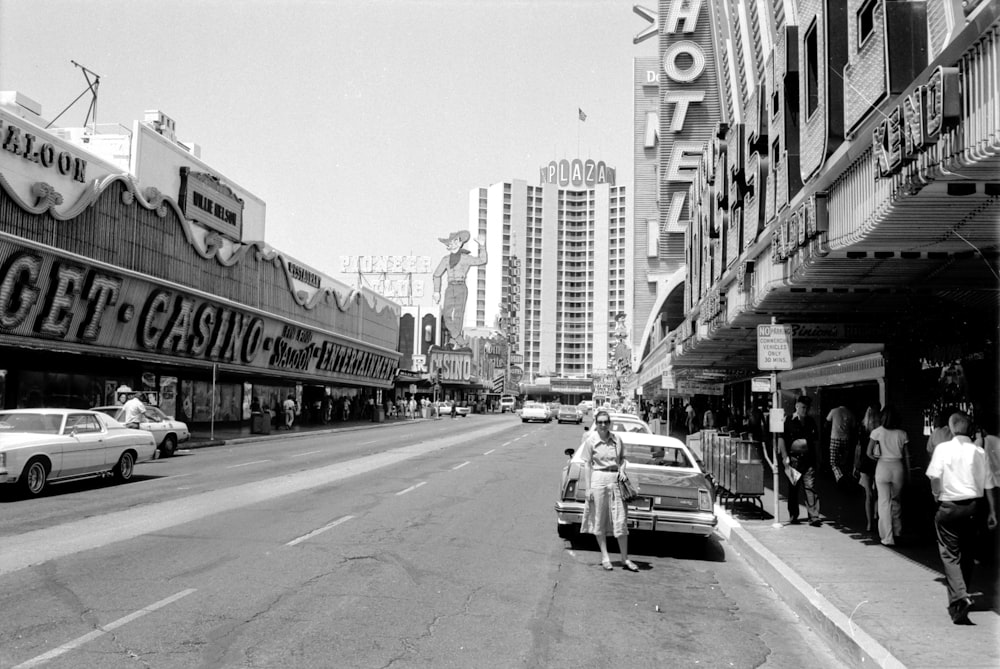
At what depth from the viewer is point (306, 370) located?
47562 millimetres

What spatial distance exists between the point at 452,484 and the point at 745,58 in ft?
134

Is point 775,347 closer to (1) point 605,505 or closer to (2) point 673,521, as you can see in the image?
(2) point 673,521

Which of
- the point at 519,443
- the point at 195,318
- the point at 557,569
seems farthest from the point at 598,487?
the point at 195,318

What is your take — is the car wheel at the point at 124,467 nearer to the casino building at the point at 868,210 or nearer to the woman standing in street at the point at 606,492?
the woman standing in street at the point at 606,492

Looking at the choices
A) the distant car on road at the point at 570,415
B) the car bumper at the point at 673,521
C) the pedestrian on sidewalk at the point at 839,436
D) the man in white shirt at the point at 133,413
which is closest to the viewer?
the car bumper at the point at 673,521

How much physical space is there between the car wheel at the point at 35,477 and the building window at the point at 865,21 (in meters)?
13.6

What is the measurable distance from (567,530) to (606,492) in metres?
2.26

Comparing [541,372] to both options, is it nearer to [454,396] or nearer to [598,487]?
[454,396]

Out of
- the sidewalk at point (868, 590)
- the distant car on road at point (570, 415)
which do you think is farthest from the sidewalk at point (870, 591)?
the distant car on road at point (570, 415)

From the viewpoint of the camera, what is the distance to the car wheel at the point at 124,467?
53.0 feet

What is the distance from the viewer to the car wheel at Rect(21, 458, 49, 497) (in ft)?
44.1

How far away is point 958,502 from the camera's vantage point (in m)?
6.95

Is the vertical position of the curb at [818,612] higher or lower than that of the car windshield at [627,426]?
lower

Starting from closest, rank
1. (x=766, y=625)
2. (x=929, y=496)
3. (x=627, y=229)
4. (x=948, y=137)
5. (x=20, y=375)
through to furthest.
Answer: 1. (x=948, y=137)
2. (x=766, y=625)
3. (x=929, y=496)
4. (x=20, y=375)
5. (x=627, y=229)
